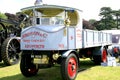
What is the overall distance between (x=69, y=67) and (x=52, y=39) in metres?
1.16

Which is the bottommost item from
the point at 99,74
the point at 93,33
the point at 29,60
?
the point at 99,74

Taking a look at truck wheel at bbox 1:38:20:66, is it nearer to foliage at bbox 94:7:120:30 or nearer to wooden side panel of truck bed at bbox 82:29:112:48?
wooden side panel of truck bed at bbox 82:29:112:48

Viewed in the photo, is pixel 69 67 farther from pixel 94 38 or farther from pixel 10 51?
pixel 10 51

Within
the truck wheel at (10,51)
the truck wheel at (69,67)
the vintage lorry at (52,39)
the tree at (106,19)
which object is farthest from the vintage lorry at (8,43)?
the tree at (106,19)

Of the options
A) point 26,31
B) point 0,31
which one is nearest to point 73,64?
point 26,31

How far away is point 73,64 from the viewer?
9.35 m

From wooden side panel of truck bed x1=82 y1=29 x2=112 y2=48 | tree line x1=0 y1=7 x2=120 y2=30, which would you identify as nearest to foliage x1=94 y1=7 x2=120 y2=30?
tree line x1=0 y1=7 x2=120 y2=30

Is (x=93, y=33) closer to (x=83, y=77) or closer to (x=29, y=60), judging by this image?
(x=83, y=77)

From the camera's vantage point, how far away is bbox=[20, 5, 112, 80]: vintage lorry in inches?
346

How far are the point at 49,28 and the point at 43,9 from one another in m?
1.15

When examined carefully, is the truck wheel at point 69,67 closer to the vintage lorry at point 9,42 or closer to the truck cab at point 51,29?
the truck cab at point 51,29

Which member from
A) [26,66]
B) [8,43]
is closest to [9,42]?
[8,43]

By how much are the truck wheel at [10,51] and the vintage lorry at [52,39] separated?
9.71 ft

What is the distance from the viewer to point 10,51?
13672 millimetres
